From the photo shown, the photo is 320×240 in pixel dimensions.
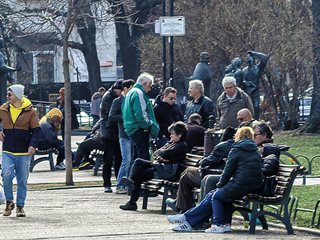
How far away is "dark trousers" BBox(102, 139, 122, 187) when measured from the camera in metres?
18.0

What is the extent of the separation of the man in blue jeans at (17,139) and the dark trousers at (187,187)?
6.89 feet

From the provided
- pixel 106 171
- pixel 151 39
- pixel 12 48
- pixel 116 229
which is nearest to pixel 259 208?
pixel 116 229

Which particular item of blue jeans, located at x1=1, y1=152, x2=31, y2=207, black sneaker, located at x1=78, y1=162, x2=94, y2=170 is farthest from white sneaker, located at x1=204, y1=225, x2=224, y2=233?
black sneaker, located at x1=78, y1=162, x2=94, y2=170

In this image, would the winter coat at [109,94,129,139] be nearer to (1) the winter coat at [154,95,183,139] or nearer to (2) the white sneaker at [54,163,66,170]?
(1) the winter coat at [154,95,183,139]

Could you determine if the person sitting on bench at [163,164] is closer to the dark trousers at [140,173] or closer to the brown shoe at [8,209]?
the dark trousers at [140,173]

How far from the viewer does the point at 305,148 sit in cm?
2770

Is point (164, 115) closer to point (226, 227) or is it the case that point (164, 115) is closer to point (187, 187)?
point (187, 187)

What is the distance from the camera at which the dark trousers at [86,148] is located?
22.9 metres

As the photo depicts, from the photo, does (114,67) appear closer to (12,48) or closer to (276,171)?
(12,48)

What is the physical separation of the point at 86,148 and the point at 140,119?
6544 millimetres

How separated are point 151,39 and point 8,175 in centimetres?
2800

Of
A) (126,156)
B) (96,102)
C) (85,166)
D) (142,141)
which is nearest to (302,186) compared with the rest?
(142,141)

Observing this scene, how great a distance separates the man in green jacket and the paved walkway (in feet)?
2.81

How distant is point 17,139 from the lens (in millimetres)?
14984
